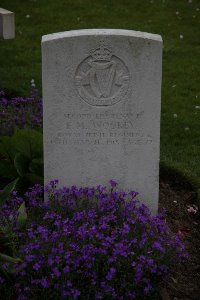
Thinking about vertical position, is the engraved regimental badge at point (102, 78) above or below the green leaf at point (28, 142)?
above

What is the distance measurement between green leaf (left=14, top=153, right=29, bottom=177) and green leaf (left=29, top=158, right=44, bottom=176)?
0.20 ft

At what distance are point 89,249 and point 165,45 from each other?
279 inches

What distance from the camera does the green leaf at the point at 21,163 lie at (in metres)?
5.23

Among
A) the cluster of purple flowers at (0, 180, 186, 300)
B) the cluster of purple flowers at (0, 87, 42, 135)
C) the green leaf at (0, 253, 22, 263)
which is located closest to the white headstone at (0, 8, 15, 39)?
the cluster of purple flowers at (0, 87, 42, 135)

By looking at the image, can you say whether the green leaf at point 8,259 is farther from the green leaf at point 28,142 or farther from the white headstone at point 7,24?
the white headstone at point 7,24

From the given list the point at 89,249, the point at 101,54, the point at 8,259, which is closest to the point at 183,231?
the point at 89,249

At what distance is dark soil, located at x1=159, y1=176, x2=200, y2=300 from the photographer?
4418 mm

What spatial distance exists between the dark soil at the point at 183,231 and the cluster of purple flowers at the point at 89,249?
0.17m

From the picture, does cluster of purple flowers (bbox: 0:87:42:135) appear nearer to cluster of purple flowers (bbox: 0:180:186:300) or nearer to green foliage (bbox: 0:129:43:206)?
green foliage (bbox: 0:129:43:206)

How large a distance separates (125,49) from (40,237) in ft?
4.69

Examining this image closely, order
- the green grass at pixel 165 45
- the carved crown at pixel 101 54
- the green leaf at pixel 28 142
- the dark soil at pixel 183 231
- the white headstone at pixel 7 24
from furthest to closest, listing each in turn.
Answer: the white headstone at pixel 7 24 → the green grass at pixel 165 45 → the green leaf at pixel 28 142 → the carved crown at pixel 101 54 → the dark soil at pixel 183 231

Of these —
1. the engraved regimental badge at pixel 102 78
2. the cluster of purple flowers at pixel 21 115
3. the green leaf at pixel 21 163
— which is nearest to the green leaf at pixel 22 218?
the green leaf at pixel 21 163

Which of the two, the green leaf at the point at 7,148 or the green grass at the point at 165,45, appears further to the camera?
the green grass at the point at 165,45

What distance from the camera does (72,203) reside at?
4719 millimetres
